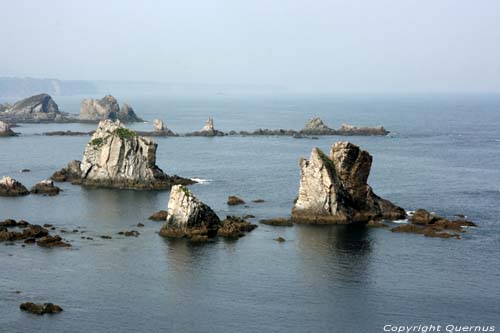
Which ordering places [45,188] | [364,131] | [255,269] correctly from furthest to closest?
[364,131] < [45,188] < [255,269]

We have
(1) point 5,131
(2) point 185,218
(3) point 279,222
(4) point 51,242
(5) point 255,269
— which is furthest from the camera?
(1) point 5,131

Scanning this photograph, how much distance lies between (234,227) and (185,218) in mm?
5273

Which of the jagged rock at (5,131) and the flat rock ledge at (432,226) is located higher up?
the jagged rock at (5,131)

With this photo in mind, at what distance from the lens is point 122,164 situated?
109875 mm

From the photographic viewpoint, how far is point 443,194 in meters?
102

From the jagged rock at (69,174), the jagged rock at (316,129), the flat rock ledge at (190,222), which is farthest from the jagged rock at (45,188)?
the jagged rock at (316,129)

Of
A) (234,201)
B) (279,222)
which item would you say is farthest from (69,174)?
(279,222)

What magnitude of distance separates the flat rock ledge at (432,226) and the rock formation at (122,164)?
36.6 metres

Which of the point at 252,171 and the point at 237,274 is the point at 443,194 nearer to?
the point at 252,171

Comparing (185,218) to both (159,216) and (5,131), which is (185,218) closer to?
(159,216)

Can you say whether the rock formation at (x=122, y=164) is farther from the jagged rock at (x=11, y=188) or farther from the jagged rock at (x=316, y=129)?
the jagged rock at (x=316, y=129)

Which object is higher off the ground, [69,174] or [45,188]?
[69,174]

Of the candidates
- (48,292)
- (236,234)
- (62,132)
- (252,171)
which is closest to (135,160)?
(252,171)

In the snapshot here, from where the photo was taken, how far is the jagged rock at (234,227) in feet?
265
